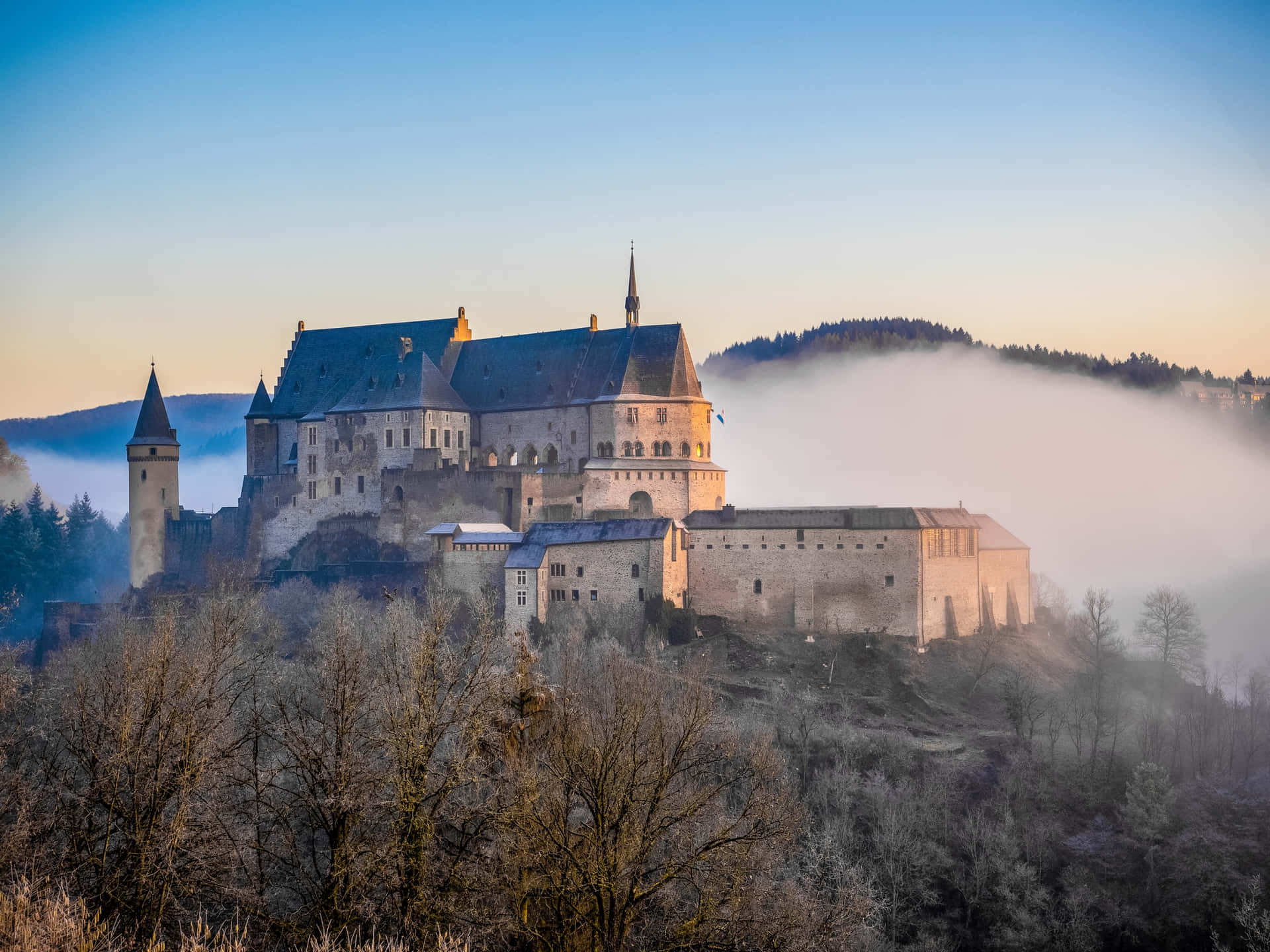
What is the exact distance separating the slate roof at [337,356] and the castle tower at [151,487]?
21.1 feet

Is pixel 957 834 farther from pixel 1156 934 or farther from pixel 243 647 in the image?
pixel 243 647

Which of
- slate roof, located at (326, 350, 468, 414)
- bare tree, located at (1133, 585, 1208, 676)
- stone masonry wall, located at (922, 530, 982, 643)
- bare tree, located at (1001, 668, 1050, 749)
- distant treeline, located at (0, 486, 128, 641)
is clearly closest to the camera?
bare tree, located at (1001, 668, 1050, 749)

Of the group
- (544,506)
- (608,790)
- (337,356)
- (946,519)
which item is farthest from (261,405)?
(608,790)

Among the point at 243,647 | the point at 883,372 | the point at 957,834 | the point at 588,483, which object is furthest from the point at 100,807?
the point at 883,372

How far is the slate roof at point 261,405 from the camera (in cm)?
8006

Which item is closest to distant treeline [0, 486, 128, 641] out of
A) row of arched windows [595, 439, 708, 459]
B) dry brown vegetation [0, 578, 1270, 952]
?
dry brown vegetation [0, 578, 1270, 952]

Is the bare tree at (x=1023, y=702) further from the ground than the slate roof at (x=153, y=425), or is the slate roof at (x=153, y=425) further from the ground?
the slate roof at (x=153, y=425)

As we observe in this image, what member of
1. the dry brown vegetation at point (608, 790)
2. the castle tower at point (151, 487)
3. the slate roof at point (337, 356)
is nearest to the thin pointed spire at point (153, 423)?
the castle tower at point (151, 487)

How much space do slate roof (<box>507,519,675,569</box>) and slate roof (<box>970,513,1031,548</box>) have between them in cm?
1466

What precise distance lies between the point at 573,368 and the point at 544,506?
9.50 metres

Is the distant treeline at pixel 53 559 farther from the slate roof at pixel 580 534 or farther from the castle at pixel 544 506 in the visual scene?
the slate roof at pixel 580 534

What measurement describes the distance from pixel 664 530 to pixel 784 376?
59.9m

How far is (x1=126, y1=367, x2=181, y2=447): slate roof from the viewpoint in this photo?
7650 cm

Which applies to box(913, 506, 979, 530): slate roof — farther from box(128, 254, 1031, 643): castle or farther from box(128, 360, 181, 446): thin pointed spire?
box(128, 360, 181, 446): thin pointed spire
